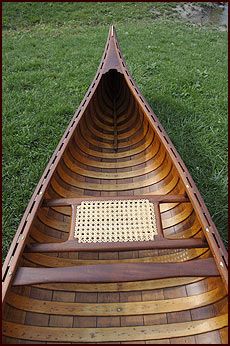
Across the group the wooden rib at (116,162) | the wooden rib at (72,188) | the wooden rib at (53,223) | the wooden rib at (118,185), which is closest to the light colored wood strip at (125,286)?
the wooden rib at (53,223)

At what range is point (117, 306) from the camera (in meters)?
2.39

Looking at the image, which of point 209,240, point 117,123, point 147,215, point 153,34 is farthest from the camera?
point 153,34

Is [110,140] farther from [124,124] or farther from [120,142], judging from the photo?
[124,124]

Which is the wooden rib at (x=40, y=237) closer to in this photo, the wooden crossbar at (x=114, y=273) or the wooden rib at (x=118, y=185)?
the wooden crossbar at (x=114, y=273)

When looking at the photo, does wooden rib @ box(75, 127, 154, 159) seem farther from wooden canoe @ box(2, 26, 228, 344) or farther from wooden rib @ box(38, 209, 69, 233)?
wooden rib @ box(38, 209, 69, 233)

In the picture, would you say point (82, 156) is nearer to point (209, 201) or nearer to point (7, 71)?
point (209, 201)

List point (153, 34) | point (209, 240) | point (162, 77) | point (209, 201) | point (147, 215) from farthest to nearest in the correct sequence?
point (153, 34) < point (162, 77) < point (209, 201) < point (147, 215) < point (209, 240)

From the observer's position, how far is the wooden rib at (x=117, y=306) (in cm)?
232

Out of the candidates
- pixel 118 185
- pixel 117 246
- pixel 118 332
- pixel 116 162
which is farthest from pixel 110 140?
pixel 118 332

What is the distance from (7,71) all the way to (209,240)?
15.1 ft

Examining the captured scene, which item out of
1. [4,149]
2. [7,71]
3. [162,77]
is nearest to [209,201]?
[4,149]

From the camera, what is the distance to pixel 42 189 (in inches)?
105

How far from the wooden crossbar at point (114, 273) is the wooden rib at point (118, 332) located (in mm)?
294

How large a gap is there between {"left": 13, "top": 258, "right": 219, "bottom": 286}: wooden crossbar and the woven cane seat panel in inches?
11.9
